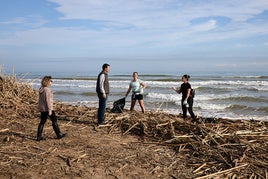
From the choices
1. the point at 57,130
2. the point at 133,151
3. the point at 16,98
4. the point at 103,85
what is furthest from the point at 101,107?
the point at 16,98

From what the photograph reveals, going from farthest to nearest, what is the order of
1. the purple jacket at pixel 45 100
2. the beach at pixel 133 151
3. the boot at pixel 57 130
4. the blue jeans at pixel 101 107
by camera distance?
the blue jeans at pixel 101 107, the boot at pixel 57 130, the purple jacket at pixel 45 100, the beach at pixel 133 151

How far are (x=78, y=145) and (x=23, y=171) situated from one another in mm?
1603

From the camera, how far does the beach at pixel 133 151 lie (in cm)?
504

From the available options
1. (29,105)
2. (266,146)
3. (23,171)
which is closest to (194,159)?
(266,146)

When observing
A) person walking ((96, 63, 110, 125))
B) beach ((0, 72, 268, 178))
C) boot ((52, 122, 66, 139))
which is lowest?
beach ((0, 72, 268, 178))

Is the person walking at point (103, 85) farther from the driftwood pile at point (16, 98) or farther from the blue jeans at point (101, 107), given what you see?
the driftwood pile at point (16, 98)

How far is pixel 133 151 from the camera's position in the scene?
240 inches

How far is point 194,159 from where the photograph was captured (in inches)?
221

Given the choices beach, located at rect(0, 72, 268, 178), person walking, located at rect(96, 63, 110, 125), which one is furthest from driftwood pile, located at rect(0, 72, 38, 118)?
person walking, located at rect(96, 63, 110, 125)

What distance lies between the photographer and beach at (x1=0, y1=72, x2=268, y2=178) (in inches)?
198

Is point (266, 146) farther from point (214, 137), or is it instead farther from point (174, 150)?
point (174, 150)

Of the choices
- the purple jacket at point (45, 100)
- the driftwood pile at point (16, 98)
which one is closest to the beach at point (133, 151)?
the purple jacket at point (45, 100)

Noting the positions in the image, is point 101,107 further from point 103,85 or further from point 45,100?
point 45,100

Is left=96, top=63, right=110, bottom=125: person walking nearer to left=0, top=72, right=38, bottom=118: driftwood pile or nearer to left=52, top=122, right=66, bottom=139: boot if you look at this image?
left=52, top=122, right=66, bottom=139: boot
